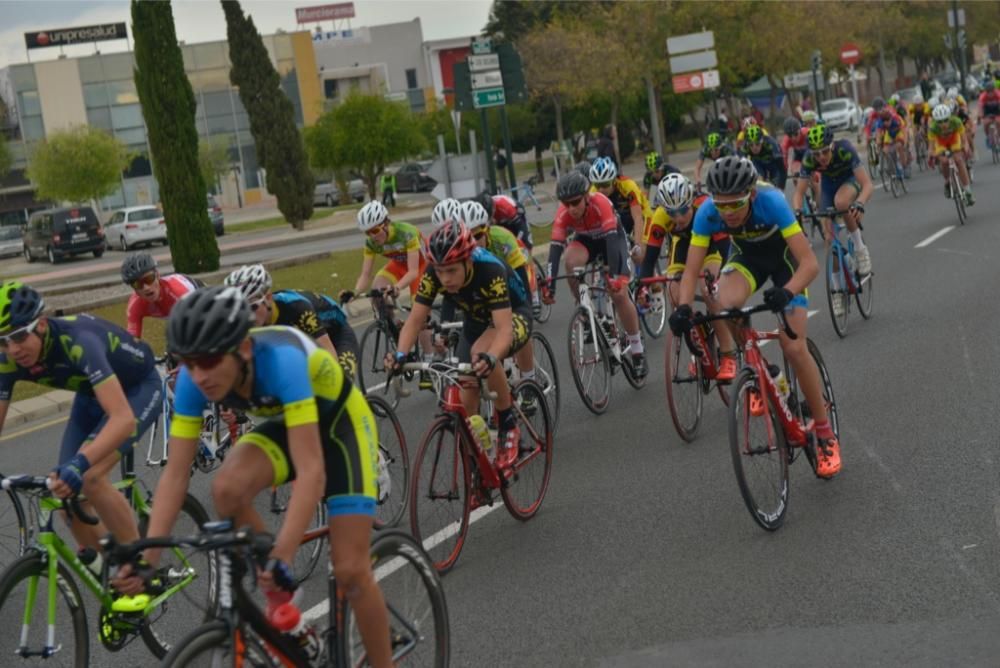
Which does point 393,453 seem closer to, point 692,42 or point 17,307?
point 17,307

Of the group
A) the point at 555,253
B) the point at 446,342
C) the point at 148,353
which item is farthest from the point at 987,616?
the point at 555,253

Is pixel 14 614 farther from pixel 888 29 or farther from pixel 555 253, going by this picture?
pixel 888 29

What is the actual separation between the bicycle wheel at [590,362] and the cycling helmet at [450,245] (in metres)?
3.85

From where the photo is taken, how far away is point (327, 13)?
132250 mm

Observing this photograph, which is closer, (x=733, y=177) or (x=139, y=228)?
(x=733, y=177)

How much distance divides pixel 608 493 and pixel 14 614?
4.32 m

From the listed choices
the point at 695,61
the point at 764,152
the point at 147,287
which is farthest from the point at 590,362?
the point at 695,61

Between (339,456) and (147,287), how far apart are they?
5512mm

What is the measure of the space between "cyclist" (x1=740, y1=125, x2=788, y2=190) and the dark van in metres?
30.9

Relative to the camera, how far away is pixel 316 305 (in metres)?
9.55

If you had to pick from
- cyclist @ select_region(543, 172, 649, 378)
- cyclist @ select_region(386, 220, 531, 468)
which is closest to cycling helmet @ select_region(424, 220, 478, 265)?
cyclist @ select_region(386, 220, 531, 468)

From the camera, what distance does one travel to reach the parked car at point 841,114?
64250 millimetres

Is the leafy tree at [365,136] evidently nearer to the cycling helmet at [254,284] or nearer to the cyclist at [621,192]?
the cyclist at [621,192]

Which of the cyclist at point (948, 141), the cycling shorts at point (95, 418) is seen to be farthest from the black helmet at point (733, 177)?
the cyclist at point (948, 141)
